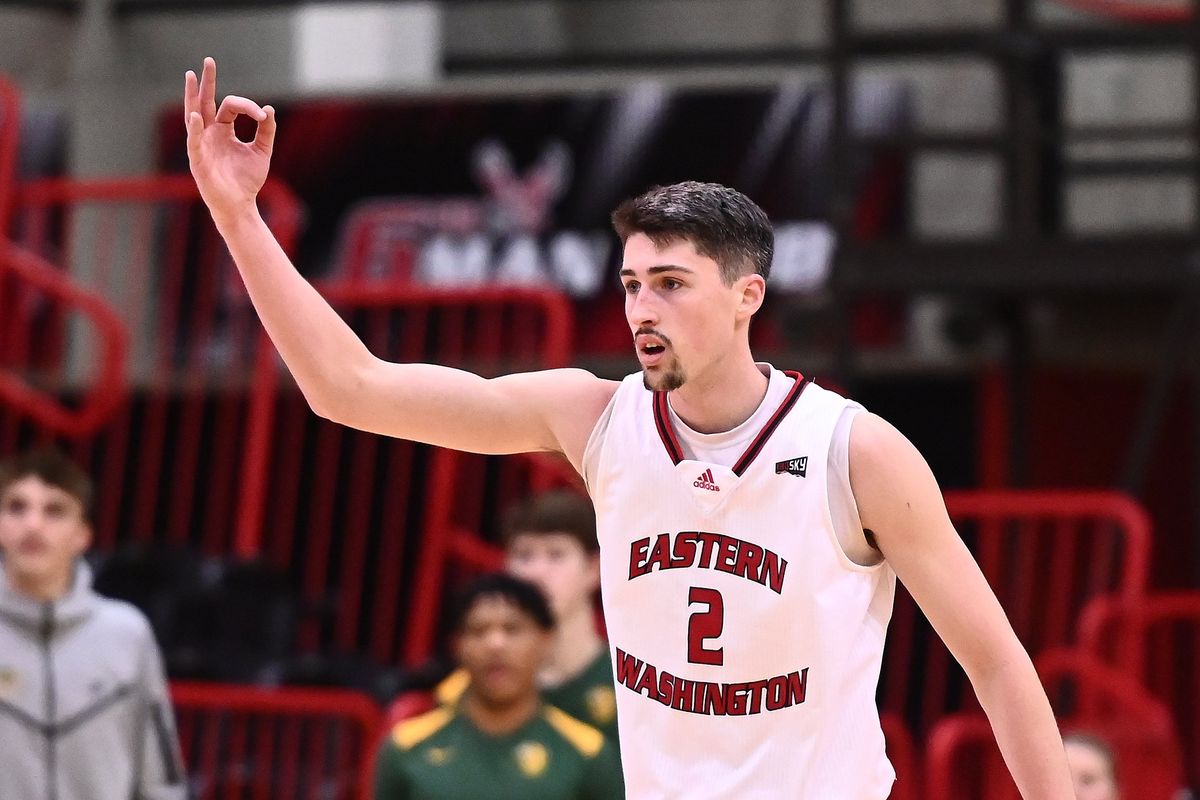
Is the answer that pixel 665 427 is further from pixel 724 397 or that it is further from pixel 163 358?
pixel 163 358

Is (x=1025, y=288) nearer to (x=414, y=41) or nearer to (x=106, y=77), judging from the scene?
(x=414, y=41)

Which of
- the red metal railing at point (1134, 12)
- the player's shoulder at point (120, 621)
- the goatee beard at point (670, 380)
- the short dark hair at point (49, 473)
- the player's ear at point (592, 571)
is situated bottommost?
the player's shoulder at point (120, 621)

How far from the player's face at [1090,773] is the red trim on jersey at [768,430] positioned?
2.36 meters

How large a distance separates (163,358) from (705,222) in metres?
6.31

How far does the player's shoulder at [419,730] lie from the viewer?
18.0 feet

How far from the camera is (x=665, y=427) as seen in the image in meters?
3.62

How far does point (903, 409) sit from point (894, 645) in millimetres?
1862

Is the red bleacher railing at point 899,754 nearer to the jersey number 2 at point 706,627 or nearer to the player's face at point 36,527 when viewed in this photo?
the player's face at point 36,527

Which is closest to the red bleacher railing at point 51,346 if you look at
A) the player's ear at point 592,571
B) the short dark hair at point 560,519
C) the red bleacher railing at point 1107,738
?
the short dark hair at point 560,519

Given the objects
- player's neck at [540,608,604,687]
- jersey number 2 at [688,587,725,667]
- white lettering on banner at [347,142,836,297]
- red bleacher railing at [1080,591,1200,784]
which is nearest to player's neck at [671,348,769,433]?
jersey number 2 at [688,587,725,667]

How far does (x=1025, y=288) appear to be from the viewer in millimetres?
8289

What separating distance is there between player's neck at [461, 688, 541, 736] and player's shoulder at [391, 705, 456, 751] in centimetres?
6

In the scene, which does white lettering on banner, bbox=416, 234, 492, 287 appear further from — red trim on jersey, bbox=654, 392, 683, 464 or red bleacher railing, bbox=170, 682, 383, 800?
red trim on jersey, bbox=654, 392, 683, 464

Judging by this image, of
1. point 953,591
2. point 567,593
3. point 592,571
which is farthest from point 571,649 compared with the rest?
point 953,591
